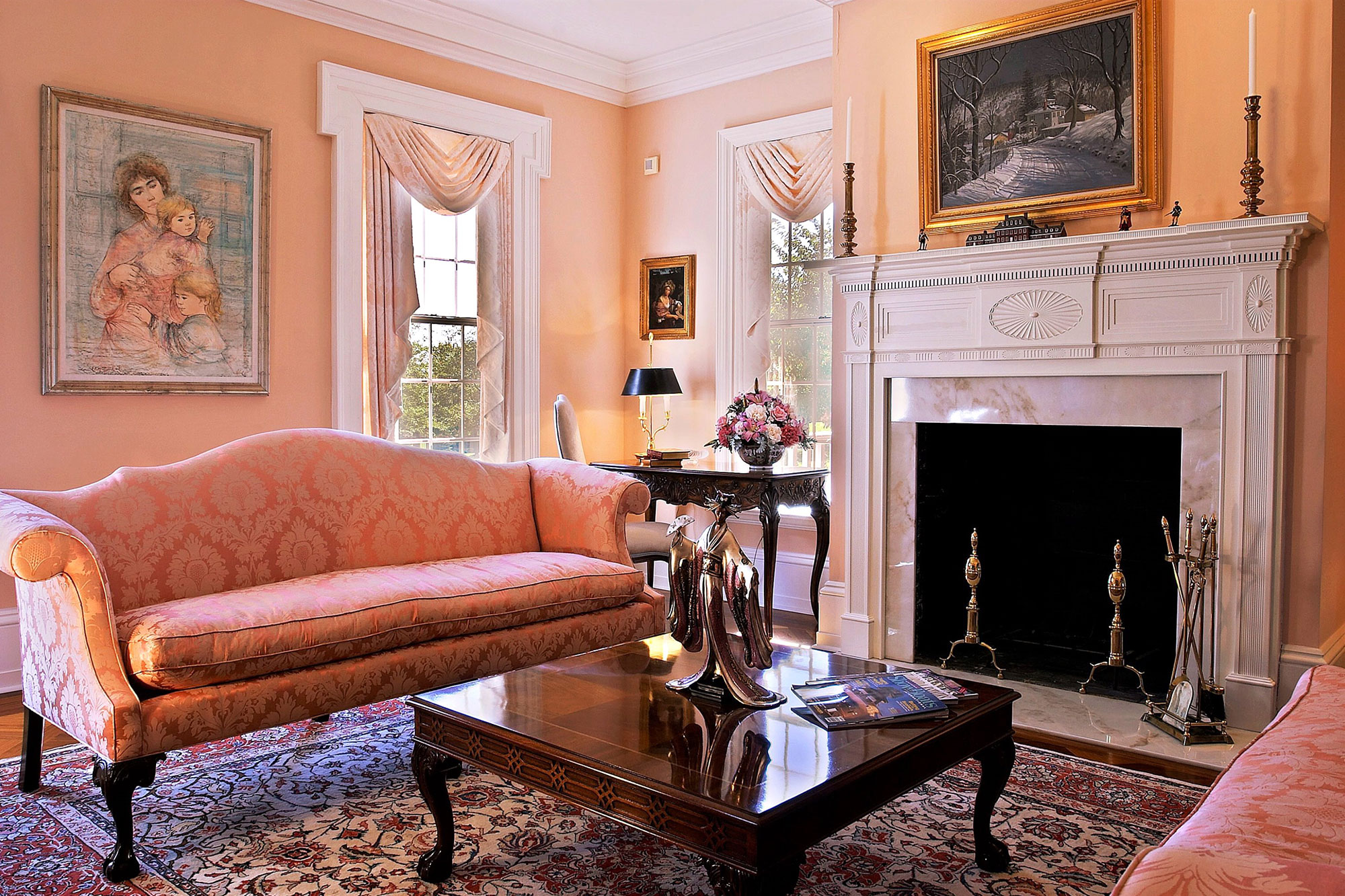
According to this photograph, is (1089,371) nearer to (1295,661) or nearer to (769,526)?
(1295,661)

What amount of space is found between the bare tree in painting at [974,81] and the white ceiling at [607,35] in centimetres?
68

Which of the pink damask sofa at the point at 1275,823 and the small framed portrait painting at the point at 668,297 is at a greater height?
the small framed portrait painting at the point at 668,297

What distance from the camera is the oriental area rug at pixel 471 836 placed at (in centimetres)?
235

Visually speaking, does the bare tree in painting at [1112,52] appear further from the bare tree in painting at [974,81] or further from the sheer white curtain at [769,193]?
the sheer white curtain at [769,193]

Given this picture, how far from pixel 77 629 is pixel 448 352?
3.01m

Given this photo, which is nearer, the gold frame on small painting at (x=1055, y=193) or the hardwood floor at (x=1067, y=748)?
the hardwood floor at (x=1067, y=748)

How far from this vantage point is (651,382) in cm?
547

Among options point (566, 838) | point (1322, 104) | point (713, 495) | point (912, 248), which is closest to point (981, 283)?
point (912, 248)

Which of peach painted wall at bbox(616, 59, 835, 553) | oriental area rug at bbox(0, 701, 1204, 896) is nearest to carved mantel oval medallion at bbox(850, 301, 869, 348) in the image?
peach painted wall at bbox(616, 59, 835, 553)

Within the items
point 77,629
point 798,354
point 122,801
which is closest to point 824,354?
point 798,354

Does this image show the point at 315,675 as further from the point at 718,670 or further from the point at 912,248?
the point at 912,248

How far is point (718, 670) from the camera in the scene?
239 cm

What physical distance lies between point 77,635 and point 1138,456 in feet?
12.1

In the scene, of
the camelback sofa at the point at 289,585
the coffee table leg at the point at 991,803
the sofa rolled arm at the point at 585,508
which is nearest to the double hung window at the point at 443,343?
the camelback sofa at the point at 289,585
